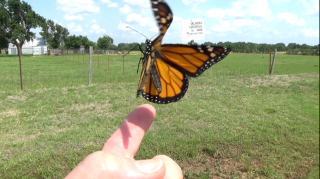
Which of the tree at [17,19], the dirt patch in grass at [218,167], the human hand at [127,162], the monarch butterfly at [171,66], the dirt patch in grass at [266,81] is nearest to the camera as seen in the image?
the human hand at [127,162]

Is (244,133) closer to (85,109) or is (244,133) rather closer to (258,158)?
(258,158)

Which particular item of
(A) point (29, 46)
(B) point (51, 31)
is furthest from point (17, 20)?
(A) point (29, 46)

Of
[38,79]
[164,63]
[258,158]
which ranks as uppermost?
[164,63]

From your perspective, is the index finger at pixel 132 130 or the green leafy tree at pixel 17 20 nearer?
the index finger at pixel 132 130

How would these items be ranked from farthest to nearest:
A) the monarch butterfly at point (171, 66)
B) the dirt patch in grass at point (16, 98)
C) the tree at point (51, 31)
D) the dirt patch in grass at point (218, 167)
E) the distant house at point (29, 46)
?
the dirt patch in grass at point (16, 98)
the distant house at point (29, 46)
the tree at point (51, 31)
the dirt patch in grass at point (218, 167)
the monarch butterfly at point (171, 66)

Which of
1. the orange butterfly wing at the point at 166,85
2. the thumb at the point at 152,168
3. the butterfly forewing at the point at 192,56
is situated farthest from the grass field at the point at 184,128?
the thumb at the point at 152,168

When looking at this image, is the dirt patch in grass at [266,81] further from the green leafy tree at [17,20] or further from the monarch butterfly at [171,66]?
the monarch butterfly at [171,66]

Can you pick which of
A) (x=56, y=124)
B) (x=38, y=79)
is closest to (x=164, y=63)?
(x=56, y=124)
